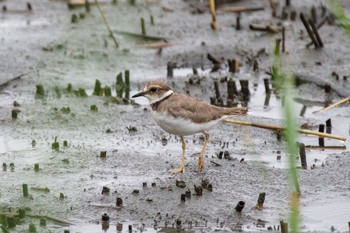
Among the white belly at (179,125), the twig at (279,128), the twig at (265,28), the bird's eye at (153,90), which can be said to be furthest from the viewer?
the twig at (265,28)

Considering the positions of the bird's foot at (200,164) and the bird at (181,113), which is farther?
the bird's foot at (200,164)

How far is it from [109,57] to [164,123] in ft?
15.3

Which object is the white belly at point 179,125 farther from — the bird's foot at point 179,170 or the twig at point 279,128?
the twig at point 279,128

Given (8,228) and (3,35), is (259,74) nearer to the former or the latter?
(3,35)

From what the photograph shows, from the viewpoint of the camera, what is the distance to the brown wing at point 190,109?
8.15 m

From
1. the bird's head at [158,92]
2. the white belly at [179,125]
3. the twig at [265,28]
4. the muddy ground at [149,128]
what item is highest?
the bird's head at [158,92]

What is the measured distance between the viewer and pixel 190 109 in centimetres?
821

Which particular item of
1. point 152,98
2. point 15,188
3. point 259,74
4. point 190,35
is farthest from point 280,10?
point 15,188

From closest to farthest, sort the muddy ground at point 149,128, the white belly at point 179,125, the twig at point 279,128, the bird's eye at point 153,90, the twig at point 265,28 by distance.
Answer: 1. the muddy ground at point 149,128
2. the white belly at point 179,125
3. the bird's eye at point 153,90
4. the twig at point 279,128
5. the twig at point 265,28

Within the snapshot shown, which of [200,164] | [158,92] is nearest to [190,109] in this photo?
[158,92]

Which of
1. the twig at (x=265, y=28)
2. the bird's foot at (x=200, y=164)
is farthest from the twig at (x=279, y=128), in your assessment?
the twig at (x=265, y=28)

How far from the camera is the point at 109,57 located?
12719 mm

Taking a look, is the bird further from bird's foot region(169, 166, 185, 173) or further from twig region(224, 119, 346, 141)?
twig region(224, 119, 346, 141)

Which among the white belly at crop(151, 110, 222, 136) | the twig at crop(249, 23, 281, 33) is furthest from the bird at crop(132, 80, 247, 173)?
the twig at crop(249, 23, 281, 33)
